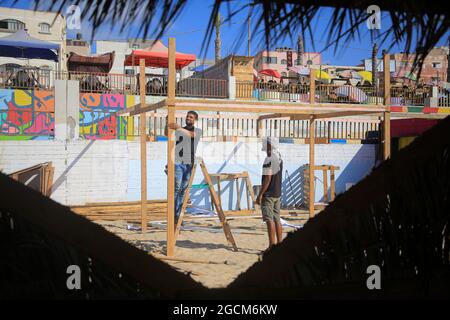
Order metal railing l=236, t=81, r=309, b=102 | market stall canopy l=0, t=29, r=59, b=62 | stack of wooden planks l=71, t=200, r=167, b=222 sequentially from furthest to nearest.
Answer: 1. metal railing l=236, t=81, r=309, b=102
2. market stall canopy l=0, t=29, r=59, b=62
3. stack of wooden planks l=71, t=200, r=167, b=222

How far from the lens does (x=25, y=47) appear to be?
696 inches

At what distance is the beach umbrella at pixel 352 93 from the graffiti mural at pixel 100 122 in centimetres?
1035

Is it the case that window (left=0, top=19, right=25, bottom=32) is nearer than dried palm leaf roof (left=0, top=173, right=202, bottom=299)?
No

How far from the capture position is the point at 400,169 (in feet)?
4.23

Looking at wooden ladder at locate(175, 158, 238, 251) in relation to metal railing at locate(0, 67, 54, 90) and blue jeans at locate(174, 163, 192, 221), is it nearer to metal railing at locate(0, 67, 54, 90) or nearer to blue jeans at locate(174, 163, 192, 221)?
blue jeans at locate(174, 163, 192, 221)

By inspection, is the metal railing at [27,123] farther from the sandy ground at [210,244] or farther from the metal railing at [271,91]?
the metal railing at [271,91]

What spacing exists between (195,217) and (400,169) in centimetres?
908

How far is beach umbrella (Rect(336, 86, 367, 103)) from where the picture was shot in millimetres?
19531

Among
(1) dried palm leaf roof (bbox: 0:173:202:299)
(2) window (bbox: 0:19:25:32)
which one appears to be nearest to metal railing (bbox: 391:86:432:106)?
(1) dried palm leaf roof (bbox: 0:173:202:299)

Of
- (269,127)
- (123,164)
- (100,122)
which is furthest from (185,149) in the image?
(269,127)

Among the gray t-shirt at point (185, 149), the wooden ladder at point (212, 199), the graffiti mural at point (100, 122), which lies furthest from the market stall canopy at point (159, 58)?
the wooden ladder at point (212, 199)

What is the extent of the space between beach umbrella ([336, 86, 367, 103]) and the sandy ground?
35.6ft

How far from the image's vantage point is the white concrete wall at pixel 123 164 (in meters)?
10.5
